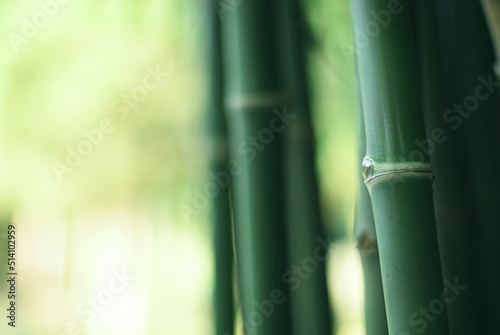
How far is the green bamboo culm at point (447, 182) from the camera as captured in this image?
634 mm

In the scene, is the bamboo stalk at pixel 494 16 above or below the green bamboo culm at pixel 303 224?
above

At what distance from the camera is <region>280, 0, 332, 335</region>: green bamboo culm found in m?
0.67

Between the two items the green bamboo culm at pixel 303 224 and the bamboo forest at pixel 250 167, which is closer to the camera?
the bamboo forest at pixel 250 167

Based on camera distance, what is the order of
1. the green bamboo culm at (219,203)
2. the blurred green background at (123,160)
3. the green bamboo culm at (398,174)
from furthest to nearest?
1. the blurred green background at (123,160)
2. the green bamboo culm at (219,203)
3. the green bamboo culm at (398,174)

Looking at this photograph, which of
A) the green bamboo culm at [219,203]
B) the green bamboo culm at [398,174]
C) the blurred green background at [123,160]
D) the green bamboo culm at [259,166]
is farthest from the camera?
the blurred green background at [123,160]

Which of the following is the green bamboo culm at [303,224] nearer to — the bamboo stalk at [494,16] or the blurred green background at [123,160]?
the blurred green background at [123,160]

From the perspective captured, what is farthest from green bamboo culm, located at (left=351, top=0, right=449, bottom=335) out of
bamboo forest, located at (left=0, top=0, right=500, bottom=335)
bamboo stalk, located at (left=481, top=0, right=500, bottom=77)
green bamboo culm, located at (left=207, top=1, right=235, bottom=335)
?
green bamboo culm, located at (left=207, top=1, right=235, bottom=335)

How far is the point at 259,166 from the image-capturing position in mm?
617

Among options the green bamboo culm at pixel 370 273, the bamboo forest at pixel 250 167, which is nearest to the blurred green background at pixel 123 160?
the bamboo forest at pixel 250 167

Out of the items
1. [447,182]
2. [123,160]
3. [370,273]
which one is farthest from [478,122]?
[123,160]

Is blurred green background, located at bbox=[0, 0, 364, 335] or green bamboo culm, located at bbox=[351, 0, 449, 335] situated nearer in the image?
green bamboo culm, located at bbox=[351, 0, 449, 335]

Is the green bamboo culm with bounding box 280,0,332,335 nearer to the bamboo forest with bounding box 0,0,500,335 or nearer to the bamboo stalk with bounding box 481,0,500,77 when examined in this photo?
the bamboo forest with bounding box 0,0,500,335

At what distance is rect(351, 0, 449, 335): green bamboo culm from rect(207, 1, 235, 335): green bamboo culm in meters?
0.27

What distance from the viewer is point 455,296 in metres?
0.63
